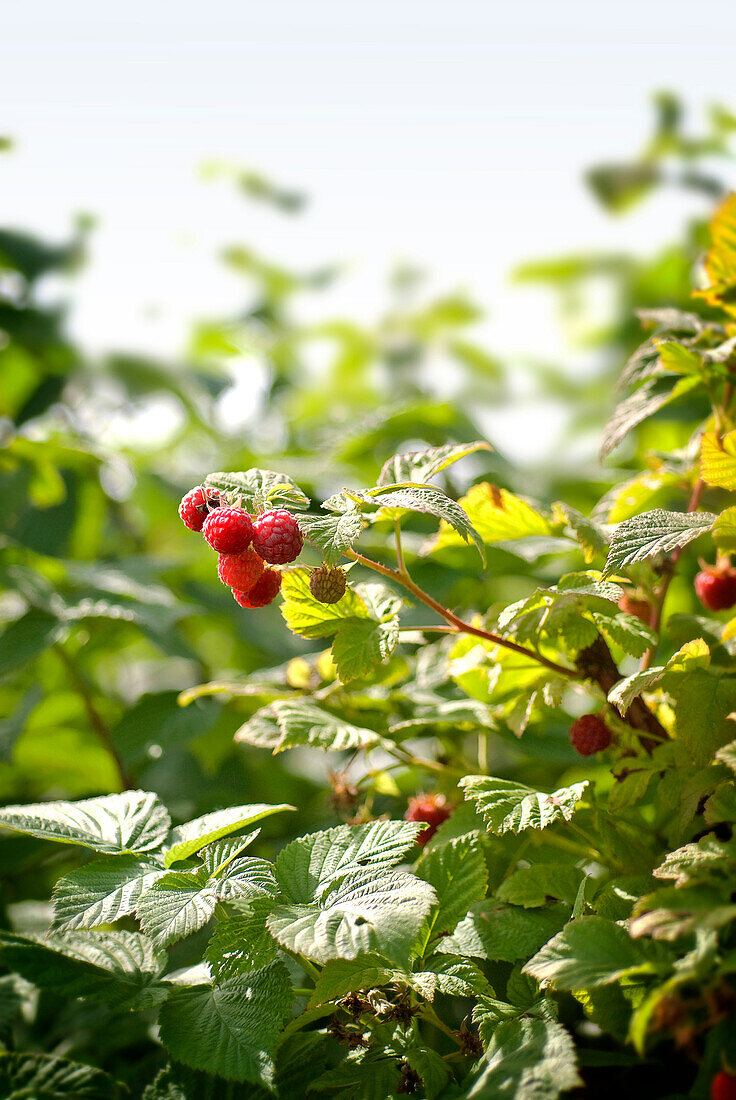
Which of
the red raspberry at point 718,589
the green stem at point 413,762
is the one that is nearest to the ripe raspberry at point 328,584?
the green stem at point 413,762

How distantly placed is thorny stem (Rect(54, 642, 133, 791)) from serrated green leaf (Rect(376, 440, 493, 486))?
569mm

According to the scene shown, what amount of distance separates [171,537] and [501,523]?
119cm

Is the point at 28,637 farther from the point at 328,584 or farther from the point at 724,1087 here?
the point at 724,1087

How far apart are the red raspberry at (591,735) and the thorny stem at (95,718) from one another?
58 cm

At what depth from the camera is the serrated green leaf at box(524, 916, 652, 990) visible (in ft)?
1.43

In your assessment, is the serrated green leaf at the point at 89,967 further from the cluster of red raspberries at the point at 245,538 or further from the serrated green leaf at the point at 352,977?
the cluster of red raspberries at the point at 245,538

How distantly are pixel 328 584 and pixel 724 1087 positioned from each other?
360 millimetres

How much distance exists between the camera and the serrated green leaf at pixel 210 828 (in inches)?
21.9

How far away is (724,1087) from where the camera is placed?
1.37ft

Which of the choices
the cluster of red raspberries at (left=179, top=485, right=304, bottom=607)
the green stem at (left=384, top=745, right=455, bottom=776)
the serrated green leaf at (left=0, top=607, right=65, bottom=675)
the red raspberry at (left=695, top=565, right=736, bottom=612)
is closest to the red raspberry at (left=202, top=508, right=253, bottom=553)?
the cluster of red raspberries at (left=179, top=485, right=304, bottom=607)

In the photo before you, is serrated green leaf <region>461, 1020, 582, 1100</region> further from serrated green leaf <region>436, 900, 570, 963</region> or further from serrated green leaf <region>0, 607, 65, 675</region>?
serrated green leaf <region>0, 607, 65, 675</region>

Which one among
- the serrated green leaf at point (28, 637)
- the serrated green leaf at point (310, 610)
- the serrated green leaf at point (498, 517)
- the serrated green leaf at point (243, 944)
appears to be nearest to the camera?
the serrated green leaf at point (243, 944)

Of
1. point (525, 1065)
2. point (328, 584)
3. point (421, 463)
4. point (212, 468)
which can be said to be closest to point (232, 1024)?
point (525, 1065)

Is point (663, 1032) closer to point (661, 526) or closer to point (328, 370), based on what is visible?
point (661, 526)
